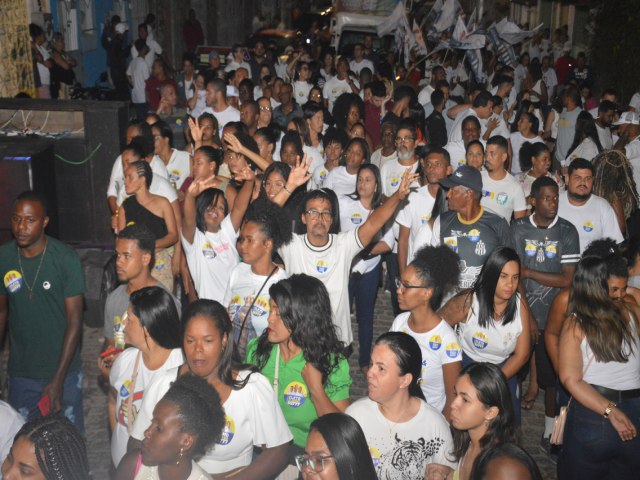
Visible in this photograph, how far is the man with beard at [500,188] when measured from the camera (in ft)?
25.4

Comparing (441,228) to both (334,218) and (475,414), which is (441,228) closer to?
(334,218)

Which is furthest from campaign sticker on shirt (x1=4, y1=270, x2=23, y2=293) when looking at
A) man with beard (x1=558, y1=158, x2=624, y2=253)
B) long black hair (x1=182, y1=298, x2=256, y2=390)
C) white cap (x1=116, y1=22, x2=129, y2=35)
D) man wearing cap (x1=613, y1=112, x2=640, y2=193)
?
white cap (x1=116, y1=22, x2=129, y2=35)

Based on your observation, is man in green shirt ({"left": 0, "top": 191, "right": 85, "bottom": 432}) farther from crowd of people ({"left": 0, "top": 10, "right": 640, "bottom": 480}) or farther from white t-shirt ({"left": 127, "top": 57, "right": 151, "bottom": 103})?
white t-shirt ({"left": 127, "top": 57, "right": 151, "bottom": 103})

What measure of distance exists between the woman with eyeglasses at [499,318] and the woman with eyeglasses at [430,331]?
1.02ft

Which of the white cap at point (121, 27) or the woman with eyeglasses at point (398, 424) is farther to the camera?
the white cap at point (121, 27)

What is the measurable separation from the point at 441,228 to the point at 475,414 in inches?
107

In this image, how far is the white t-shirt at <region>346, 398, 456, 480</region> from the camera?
13.5 ft

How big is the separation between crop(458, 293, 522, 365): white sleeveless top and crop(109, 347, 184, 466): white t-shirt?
2.05m

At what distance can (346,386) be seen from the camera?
184 inches

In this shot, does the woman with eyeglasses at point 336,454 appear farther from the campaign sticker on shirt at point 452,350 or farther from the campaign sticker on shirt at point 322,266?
the campaign sticker on shirt at point 322,266

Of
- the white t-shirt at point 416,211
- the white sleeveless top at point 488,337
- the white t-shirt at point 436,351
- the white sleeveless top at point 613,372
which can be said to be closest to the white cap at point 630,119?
the white t-shirt at point 416,211

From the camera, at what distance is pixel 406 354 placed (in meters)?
4.25

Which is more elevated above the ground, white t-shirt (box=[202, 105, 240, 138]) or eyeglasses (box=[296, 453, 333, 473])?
white t-shirt (box=[202, 105, 240, 138])

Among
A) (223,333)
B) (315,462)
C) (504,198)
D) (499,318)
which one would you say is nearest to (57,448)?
(223,333)
